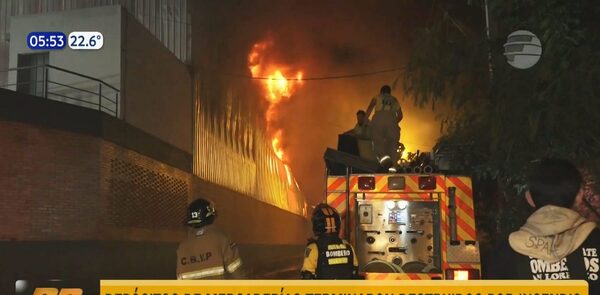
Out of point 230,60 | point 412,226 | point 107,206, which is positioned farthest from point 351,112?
point 412,226

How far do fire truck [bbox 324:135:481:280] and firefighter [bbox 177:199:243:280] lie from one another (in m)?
2.06

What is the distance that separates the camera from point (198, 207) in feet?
16.0

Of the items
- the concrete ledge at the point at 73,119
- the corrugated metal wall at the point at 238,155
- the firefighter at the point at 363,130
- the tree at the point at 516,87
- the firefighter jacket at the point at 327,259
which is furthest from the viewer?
the corrugated metal wall at the point at 238,155

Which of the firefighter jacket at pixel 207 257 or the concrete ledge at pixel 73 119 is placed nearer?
the firefighter jacket at pixel 207 257

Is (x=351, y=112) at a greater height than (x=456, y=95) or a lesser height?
greater

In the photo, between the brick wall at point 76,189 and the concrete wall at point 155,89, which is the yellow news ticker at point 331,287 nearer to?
the brick wall at point 76,189

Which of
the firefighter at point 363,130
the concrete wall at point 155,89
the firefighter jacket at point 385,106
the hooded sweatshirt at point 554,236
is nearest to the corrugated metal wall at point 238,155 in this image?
the concrete wall at point 155,89

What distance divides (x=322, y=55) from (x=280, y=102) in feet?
9.79

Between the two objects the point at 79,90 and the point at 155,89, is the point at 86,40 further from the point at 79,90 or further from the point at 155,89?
the point at 155,89

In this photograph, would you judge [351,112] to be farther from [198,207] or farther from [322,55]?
[198,207]

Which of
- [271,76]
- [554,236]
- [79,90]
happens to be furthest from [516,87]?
[271,76]

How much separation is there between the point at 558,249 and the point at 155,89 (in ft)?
51.3

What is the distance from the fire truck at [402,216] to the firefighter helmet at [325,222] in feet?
4.41

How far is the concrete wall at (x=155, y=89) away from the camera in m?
15.9
